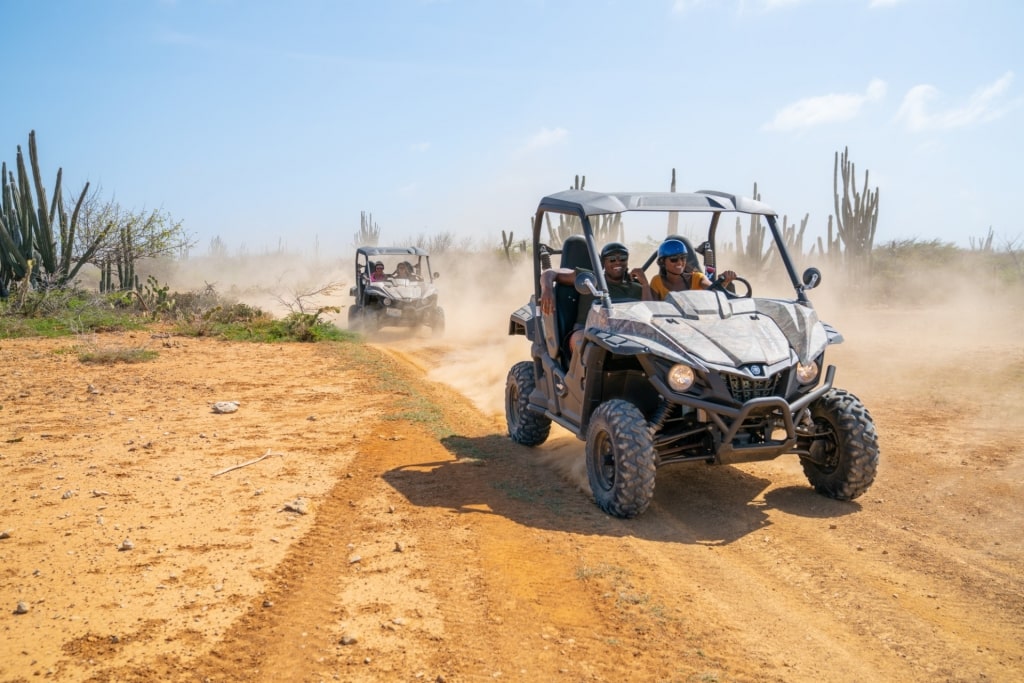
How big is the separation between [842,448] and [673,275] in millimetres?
1812

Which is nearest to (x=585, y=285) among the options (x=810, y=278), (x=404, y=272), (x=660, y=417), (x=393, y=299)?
(x=660, y=417)

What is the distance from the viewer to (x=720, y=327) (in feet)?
18.6

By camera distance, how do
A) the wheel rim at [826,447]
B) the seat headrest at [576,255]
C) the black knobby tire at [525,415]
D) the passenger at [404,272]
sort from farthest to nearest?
the passenger at [404,272] < the black knobby tire at [525,415] < the seat headrest at [576,255] < the wheel rim at [826,447]

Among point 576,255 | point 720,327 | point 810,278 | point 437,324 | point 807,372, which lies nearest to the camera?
point 807,372

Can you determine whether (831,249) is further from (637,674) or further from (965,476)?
(637,674)

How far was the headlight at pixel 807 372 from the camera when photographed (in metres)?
5.54

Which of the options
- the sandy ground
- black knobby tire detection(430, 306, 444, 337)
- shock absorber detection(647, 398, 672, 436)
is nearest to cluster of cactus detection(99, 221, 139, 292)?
black knobby tire detection(430, 306, 444, 337)

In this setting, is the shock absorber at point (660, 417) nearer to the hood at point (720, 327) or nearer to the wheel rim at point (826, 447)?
the hood at point (720, 327)

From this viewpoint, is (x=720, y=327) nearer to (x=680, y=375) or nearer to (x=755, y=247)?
(x=680, y=375)

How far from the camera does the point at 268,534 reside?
5.23 meters

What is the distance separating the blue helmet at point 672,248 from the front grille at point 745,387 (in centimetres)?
154

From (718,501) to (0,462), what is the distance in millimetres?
5569

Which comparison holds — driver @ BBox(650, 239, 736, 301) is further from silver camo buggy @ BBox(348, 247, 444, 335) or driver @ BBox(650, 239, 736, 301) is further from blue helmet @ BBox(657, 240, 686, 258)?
silver camo buggy @ BBox(348, 247, 444, 335)

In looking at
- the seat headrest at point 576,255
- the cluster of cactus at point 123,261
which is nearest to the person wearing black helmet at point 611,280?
the seat headrest at point 576,255
